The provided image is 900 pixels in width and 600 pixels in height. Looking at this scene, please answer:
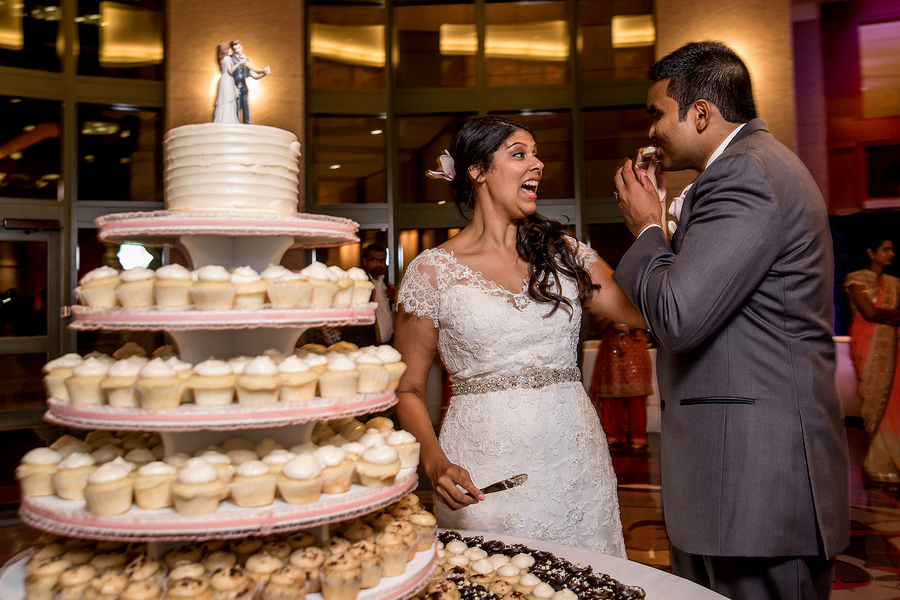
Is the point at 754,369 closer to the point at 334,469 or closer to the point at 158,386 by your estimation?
the point at 334,469

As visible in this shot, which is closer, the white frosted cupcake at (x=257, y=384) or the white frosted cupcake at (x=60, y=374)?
the white frosted cupcake at (x=257, y=384)

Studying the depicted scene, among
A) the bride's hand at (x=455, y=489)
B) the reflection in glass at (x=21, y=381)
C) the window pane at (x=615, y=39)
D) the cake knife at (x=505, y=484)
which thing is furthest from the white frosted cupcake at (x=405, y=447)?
the window pane at (x=615, y=39)

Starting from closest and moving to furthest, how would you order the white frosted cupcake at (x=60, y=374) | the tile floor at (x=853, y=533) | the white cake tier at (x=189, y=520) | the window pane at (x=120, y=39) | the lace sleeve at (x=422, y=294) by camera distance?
the white cake tier at (x=189, y=520), the white frosted cupcake at (x=60, y=374), the lace sleeve at (x=422, y=294), the tile floor at (x=853, y=533), the window pane at (x=120, y=39)

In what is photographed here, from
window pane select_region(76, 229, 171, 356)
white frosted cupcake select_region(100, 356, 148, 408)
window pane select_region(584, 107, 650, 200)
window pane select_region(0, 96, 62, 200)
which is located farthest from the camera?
window pane select_region(584, 107, 650, 200)

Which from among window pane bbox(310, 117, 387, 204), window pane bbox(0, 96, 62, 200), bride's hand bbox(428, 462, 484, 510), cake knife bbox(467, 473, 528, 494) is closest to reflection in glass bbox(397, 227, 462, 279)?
window pane bbox(310, 117, 387, 204)

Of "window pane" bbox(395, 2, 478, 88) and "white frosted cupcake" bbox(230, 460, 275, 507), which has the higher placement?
"window pane" bbox(395, 2, 478, 88)

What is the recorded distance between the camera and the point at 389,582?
1438mm

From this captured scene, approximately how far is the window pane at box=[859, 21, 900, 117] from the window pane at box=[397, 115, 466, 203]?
5.54m

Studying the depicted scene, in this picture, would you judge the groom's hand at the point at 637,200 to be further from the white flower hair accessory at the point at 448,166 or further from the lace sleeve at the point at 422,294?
the white flower hair accessory at the point at 448,166

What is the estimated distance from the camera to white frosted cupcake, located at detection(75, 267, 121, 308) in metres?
1.47

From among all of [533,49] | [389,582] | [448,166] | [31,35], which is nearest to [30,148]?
[31,35]

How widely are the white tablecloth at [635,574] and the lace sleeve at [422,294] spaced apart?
2.57 ft

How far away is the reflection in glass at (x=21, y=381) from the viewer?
729cm

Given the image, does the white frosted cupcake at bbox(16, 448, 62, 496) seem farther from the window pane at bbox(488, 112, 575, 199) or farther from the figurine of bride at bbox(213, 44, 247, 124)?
the window pane at bbox(488, 112, 575, 199)
